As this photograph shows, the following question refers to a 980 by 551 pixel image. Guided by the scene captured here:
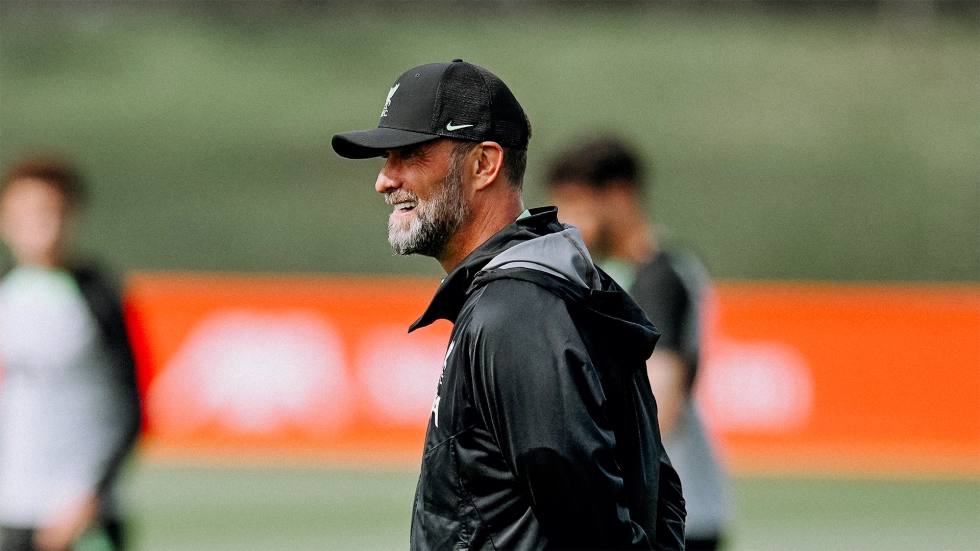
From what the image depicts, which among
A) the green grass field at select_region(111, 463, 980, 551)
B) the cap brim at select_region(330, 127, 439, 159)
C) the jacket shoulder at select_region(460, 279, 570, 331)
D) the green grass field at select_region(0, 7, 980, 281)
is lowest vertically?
the green grass field at select_region(111, 463, 980, 551)

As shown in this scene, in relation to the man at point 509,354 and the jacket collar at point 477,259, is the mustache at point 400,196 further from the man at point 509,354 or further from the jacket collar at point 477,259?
the jacket collar at point 477,259

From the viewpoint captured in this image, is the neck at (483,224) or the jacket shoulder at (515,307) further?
the neck at (483,224)

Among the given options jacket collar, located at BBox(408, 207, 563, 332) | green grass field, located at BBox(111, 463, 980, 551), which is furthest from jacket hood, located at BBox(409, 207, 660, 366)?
green grass field, located at BBox(111, 463, 980, 551)

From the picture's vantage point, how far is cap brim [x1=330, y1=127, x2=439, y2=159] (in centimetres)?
264

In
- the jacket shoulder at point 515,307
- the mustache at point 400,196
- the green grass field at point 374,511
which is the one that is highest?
the mustache at point 400,196

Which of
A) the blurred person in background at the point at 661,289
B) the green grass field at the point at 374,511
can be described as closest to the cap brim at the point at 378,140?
the blurred person in background at the point at 661,289

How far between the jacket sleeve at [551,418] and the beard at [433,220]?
1.27 feet

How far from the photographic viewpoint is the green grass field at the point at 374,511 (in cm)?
843

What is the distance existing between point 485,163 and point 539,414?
2.02 ft

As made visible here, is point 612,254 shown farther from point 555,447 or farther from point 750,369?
point 750,369

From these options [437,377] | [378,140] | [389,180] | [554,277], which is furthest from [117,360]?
[437,377]

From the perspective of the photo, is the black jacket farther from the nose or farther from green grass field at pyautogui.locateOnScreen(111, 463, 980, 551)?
green grass field at pyautogui.locateOnScreen(111, 463, 980, 551)

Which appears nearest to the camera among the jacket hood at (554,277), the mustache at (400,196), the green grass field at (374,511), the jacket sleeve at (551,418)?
the jacket sleeve at (551,418)

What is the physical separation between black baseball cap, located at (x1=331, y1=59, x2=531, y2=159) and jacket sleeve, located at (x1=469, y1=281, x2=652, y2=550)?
432mm
